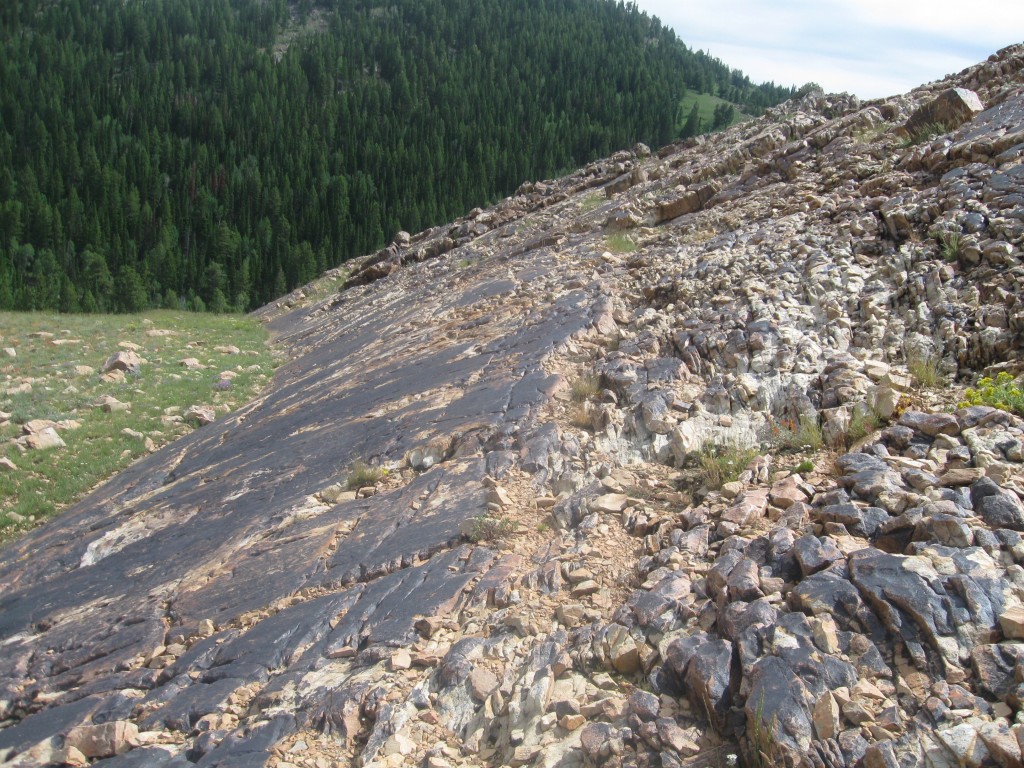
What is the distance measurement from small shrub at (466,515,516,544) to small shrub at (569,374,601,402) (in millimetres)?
2927

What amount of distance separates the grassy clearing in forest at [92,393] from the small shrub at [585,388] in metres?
10.1

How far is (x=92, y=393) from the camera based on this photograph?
18578 millimetres

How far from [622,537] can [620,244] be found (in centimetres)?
1211

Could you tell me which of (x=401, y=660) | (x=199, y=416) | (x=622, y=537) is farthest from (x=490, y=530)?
(x=199, y=416)

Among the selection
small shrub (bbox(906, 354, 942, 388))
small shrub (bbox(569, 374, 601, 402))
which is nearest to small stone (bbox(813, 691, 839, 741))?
small shrub (bbox(906, 354, 942, 388))

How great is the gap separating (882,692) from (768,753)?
2.75 ft

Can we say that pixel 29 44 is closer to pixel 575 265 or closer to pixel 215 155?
pixel 215 155

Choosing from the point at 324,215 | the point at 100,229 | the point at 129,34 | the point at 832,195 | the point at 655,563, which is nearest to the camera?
the point at 655,563

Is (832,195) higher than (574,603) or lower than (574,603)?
higher

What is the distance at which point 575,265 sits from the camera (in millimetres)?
17031

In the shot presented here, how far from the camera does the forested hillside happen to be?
83750mm

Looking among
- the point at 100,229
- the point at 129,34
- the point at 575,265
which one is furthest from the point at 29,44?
the point at 575,265

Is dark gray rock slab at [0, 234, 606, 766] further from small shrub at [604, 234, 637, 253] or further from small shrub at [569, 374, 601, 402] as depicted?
small shrub at [604, 234, 637, 253]

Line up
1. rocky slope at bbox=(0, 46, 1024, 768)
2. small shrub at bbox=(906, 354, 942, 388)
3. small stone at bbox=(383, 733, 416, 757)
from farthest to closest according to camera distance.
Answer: small shrub at bbox=(906, 354, 942, 388) < small stone at bbox=(383, 733, 416, 757) < rocky slope at bbox=(0, 46, 1024, 768)
